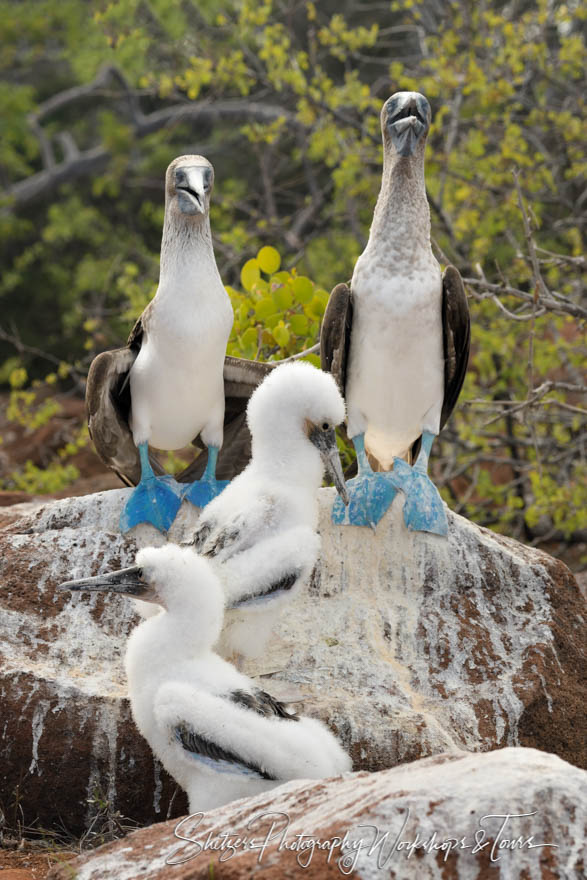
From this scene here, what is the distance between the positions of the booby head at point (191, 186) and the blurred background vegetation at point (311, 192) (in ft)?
3.90

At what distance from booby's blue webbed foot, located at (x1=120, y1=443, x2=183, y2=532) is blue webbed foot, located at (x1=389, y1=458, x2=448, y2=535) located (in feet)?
3.10

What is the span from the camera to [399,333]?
4.75m

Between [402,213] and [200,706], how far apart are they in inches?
94.3

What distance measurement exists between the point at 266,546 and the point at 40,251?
1199 centimetres

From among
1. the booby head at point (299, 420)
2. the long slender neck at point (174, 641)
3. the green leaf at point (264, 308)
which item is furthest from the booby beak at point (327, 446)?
the green leaf at point (264, 308)

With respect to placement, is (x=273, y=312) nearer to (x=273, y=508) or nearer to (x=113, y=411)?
(x=113, y=411)

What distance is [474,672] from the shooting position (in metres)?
4.35

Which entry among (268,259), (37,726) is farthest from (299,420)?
(268,259)

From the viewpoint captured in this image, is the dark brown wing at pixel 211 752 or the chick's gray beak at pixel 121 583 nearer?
the dark brown wing at pixel 211 752

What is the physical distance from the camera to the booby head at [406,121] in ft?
15.9

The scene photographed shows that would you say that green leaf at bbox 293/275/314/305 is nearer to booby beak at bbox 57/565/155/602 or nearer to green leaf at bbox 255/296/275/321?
green leaf at bbox 255/296/275/321

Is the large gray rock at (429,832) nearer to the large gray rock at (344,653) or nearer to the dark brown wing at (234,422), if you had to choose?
the large gray rock at (344,653)

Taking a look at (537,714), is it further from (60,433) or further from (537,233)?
(60,433)

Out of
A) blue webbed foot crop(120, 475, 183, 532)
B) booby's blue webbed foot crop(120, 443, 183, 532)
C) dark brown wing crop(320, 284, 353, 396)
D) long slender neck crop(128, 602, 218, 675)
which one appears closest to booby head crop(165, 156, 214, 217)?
dark brown wing crop(320, 284, 353, 396)
